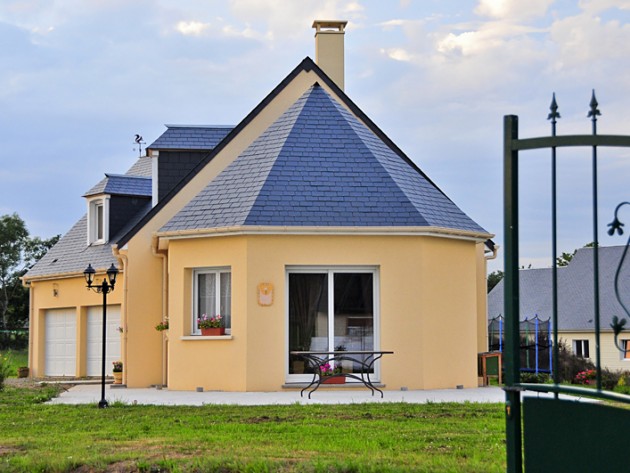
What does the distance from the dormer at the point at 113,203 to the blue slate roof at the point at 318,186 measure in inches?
267

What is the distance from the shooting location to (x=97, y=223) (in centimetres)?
2798

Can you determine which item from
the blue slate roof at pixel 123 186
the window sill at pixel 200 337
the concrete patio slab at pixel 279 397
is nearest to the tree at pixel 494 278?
the blue slate roof at pixel 123 186

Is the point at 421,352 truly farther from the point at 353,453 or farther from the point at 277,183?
the point at 353,453

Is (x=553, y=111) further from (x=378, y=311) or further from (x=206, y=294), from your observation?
(x=206, y=294)

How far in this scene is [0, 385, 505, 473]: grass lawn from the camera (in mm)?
8875

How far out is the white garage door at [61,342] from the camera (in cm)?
2812

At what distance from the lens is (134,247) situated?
22312 mm

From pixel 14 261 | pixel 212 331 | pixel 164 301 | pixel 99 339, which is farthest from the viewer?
pixel 14 261

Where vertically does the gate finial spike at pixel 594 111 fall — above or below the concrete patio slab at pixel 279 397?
above

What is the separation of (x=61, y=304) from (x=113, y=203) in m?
Result: 3.55

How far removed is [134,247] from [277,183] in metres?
4.37

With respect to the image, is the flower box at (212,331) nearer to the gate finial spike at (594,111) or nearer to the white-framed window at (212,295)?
the white-framed window at (212,295)

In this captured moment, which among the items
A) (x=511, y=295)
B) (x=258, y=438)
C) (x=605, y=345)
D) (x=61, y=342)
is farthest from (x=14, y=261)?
(x=511, y=295)

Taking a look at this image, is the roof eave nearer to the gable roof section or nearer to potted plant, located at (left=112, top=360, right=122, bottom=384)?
the gable roof section
